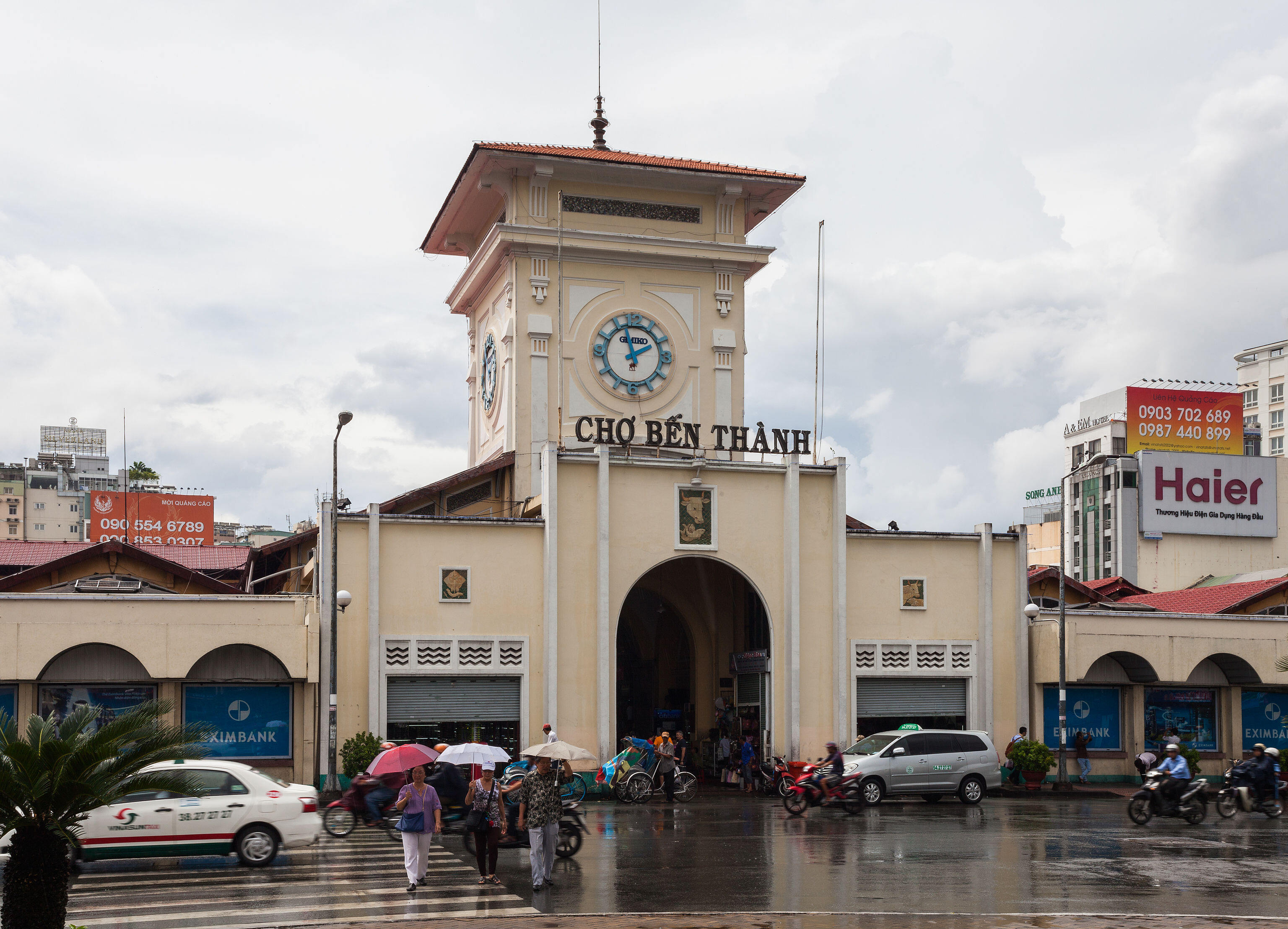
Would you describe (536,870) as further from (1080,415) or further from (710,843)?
(1080,415)

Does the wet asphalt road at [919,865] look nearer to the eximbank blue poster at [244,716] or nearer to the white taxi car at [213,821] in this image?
the white taxi car at [213,821]

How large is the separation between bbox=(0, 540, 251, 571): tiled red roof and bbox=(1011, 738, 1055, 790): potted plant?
2575 cm

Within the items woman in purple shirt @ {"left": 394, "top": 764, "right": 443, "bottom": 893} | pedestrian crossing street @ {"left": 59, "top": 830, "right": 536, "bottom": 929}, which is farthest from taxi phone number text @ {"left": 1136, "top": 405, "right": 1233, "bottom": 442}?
woman in purple shirt @ {"left": 394, "top": 764, "right": 443, "bottom": 893}

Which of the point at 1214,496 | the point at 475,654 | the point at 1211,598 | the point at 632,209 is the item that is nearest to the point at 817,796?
the point at 475,654

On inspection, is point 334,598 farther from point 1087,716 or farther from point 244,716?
point 1087,716

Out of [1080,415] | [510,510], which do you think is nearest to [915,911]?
[510,510]

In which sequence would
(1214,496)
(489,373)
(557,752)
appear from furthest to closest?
(1214,496) < (489,373) < (557,752)

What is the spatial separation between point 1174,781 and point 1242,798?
3127mm

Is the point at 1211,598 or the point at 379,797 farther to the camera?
the point at 1211,598

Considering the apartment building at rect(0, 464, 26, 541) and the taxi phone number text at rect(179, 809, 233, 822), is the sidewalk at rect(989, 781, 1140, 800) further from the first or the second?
the apartment building at rect(0, 464, 26, 541)

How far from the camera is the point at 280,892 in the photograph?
17531 mm

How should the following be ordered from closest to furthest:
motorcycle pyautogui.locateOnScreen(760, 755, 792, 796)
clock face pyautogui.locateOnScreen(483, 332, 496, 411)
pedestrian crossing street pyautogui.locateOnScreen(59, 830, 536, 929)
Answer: pedestrian crossing street pyautogui.locateOnScreen(59, 830, 536, 929) < motorcycle pyautogui.locateOnScreen(760, 755, 792, 796) < clock face pyautogui.locateOnScreen(483, 332, 496, 411)

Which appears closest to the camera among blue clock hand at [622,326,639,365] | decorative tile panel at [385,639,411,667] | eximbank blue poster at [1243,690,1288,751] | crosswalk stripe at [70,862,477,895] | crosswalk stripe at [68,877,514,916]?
crosswalk stripe at [68,877,514,916]

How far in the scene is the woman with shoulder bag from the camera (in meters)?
18.2
